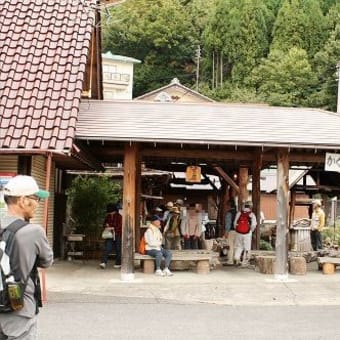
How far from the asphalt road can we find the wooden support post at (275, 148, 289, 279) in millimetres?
2161

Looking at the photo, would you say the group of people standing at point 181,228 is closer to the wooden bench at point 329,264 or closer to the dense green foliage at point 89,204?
the dense green foliage at point 89,204

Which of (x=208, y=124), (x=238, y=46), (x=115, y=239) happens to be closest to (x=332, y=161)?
(x=208, y=124)

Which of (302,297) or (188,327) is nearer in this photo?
(188,327)

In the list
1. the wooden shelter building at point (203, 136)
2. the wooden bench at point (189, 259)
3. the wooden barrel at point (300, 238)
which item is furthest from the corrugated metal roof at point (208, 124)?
the wooden barrel at point (300, 238)

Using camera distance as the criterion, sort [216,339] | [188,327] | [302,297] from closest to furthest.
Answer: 1. [216,339]
2. [188,327]
3. [302,297]

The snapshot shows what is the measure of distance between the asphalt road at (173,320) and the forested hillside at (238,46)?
3598 cm

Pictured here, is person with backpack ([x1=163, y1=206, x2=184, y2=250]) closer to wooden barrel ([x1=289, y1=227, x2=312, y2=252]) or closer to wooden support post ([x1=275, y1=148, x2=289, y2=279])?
wooden support post ([x1=275, y1=148, x2=289, y2=279])

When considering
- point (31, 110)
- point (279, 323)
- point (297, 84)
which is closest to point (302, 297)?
point (279, 323)

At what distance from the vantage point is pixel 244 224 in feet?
49.4

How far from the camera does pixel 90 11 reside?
14.8 metres

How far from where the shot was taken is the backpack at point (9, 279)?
4188 millimetres

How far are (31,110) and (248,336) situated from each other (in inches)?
245

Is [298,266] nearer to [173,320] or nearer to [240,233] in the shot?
[240,233]

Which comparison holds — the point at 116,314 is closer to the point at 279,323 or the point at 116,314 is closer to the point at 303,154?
the point at 279,323
